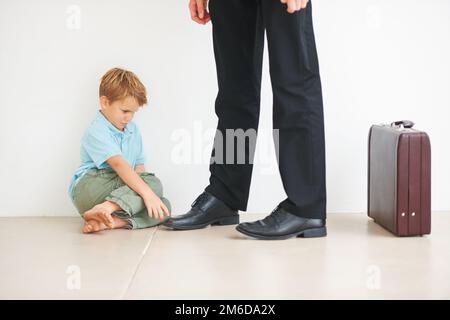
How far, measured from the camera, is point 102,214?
1.78m

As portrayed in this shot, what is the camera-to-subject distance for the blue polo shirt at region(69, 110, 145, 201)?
75.0 inches

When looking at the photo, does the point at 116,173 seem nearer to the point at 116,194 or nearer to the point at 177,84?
the point at 116,194

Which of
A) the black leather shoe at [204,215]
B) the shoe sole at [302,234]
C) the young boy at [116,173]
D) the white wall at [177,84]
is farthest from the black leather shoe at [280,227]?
the white wall at [177,84]

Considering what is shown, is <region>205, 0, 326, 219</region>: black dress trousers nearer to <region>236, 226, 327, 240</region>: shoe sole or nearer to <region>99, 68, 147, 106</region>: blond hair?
<region>236, 226, 327, 240</region>: shoe sole

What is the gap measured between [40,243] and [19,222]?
356 mm

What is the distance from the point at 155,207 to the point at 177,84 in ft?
1.48

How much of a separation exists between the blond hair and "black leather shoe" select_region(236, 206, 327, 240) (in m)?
0.54

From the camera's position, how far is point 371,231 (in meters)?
1.82

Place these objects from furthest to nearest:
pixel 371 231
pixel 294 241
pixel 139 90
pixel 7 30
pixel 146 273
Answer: pixel 7 30, pixel 139 90, pixel 371 231, pixel 294 241, pixel 146 273

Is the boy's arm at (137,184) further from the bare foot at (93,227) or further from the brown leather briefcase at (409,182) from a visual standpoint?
the brown leather briefcase at (409,182)

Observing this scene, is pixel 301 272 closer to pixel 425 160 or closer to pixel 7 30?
pixel 425 160

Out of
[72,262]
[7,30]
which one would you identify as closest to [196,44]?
[7,30]

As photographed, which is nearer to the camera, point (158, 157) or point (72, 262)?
point (72, 262)

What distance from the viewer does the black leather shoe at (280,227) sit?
65.7 inches
